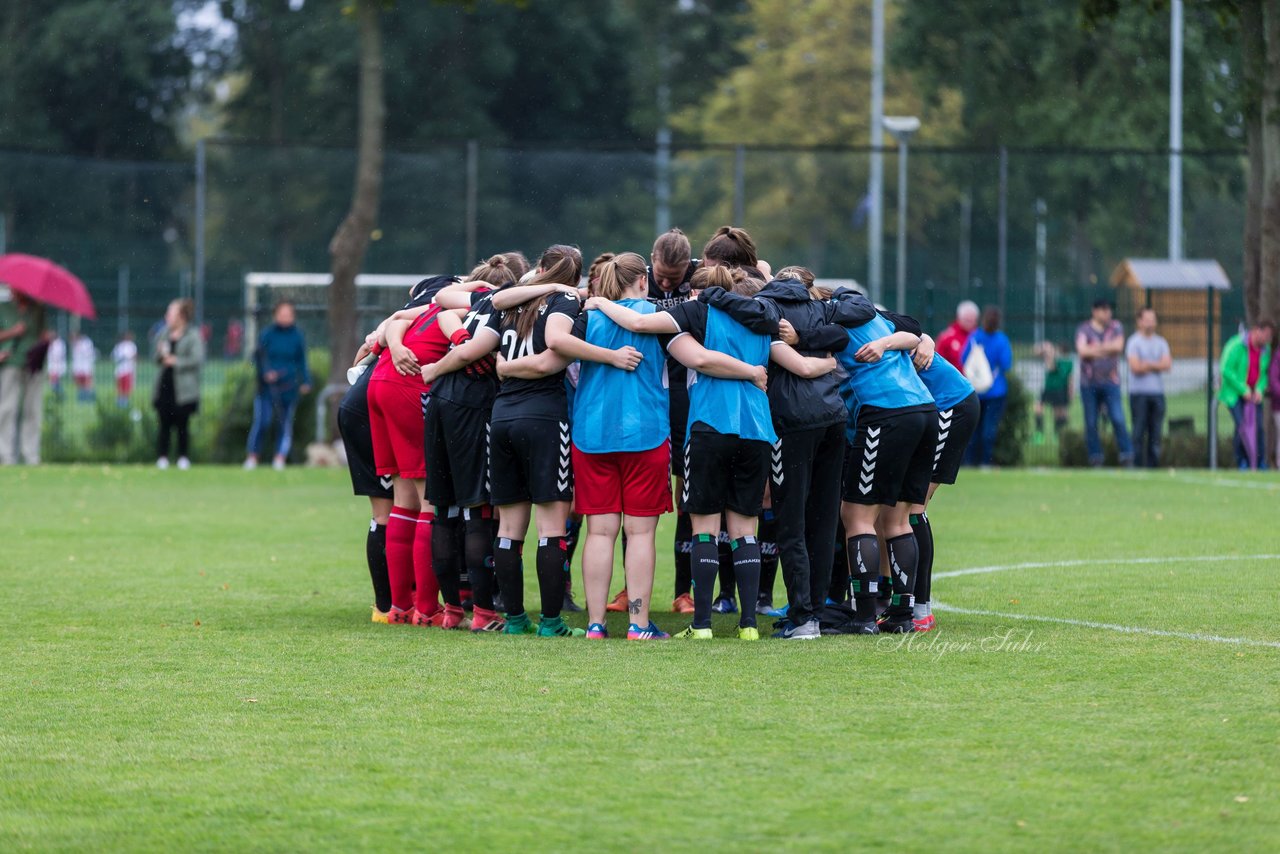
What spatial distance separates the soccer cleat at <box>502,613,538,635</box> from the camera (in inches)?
327

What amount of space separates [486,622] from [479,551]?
40 cm

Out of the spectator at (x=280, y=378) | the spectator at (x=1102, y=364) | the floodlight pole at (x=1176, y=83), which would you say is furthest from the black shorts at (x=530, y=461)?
the floodlight pole at (x=1176, y=83)

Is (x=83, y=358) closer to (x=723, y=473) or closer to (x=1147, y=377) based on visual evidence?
(x=1147, y=377)

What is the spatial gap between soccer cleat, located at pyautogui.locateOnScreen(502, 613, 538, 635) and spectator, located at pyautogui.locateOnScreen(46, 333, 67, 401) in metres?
15.1

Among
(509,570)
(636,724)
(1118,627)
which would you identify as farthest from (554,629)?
(1118,627)

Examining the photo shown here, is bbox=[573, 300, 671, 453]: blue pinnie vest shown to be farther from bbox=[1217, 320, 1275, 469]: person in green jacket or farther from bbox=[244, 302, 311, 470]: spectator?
bbox=[1217, 320, 1275, 469]: person in green jacket

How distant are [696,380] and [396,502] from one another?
1803 mm

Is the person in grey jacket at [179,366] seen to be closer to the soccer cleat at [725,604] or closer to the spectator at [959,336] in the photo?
the spectator at [959,336]

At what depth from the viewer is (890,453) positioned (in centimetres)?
800

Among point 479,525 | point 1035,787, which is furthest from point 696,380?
point 1035,787

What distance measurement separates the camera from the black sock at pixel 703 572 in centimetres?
789

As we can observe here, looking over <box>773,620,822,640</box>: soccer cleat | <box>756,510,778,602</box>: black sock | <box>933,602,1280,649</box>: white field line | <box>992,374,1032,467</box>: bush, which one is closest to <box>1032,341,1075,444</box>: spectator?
<box>992,374,1032,467</box>: bush

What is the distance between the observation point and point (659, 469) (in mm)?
7891

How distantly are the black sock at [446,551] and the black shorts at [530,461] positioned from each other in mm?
463
